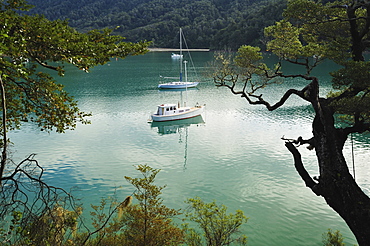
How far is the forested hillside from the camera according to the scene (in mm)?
98444

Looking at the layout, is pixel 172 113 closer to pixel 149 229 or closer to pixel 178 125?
pixel 178 125

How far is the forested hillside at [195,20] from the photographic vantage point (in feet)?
323

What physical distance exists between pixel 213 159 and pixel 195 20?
139473mm

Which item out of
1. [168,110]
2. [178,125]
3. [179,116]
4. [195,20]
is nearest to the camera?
[178,125]

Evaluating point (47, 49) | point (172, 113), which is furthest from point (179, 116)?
point (47, 49)

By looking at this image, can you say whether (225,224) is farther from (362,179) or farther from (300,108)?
(300,108)

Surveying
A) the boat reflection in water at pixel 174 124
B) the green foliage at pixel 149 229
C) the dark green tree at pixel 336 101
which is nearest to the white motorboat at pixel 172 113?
the boat reflection in water at pixel 174 124

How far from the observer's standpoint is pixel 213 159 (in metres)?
20.5

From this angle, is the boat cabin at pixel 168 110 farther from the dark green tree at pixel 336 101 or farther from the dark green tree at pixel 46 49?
the dark green tree at pixel 46 49

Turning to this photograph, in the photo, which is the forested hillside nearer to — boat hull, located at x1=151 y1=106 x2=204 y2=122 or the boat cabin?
boat hull, located at x1=151 y1=106 x2=204 y2=122

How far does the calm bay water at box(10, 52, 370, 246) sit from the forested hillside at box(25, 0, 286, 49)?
64747 millimetres

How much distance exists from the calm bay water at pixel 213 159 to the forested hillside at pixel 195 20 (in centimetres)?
6475

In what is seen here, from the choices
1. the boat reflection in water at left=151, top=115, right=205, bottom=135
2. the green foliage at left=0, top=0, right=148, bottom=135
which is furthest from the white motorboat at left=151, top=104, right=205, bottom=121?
the green foliage at left=0, top=0, right=148, bottom=135

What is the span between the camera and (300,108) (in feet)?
108
